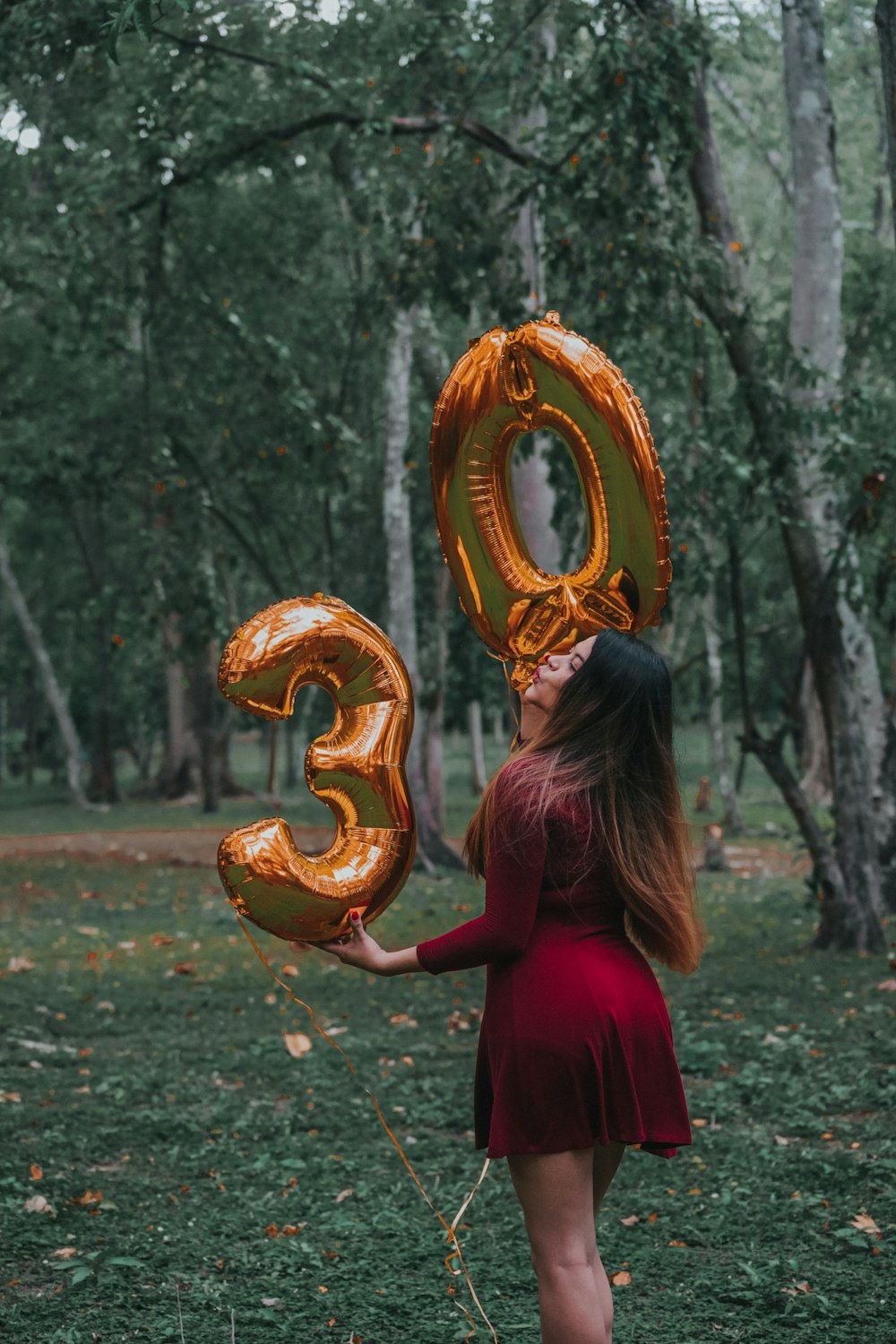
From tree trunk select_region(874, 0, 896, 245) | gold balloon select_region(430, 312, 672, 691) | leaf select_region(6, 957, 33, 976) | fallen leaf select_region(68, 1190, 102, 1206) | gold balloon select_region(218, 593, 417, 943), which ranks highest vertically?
tree trunk select_region(874, 0, 896, 245)

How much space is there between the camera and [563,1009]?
103 inches

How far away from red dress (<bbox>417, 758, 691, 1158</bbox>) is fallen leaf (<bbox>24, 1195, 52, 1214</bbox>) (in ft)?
7.69

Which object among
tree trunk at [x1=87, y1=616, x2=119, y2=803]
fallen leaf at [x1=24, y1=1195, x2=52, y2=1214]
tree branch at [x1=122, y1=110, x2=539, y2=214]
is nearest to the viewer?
fallen leaf at [x1=24, y1=1195, x2=52, y2=1214]

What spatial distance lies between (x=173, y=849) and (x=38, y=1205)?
12.3m

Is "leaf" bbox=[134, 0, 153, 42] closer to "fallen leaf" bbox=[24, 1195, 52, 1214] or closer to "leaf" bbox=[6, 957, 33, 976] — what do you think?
"fallen leaf" bbox=[24, 1195, 52, 1214]

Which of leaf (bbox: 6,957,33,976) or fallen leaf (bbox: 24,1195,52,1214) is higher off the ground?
fallen leaf (bbox: 24,1195,52,1214)

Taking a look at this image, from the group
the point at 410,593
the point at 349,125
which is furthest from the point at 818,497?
the point at 410,593

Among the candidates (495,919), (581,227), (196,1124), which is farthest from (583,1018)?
(581,227)

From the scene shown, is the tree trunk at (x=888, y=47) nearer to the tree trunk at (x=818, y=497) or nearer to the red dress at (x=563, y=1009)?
the red dress at (x=563, y=1009)

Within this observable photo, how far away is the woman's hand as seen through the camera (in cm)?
289

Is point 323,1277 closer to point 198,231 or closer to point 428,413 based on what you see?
point 198,231

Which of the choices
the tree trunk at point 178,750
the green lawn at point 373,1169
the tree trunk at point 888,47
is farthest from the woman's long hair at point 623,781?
the tree trunk at point 178,750

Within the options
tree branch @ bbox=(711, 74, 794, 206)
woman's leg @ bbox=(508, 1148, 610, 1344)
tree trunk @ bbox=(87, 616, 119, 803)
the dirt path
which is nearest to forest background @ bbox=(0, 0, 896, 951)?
tree branch @ bbox=(711, 74, 794, 206)

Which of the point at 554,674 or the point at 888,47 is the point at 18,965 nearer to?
the point at 554,674
